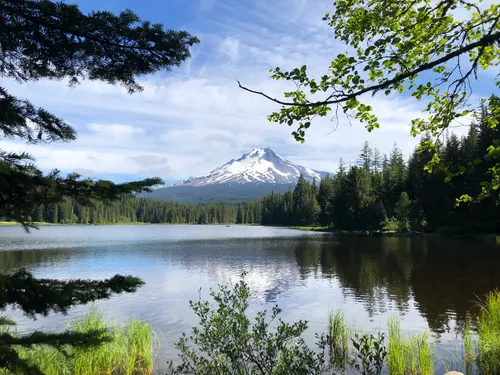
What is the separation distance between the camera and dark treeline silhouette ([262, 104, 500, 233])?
5776cm

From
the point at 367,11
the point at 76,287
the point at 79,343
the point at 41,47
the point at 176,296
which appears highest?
the point at 367,11

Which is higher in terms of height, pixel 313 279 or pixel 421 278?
pixel 421 278

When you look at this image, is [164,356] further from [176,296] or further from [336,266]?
[336,266]

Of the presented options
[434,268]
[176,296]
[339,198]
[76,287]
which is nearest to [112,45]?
[76,287]

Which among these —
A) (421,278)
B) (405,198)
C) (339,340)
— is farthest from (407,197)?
(339,340)

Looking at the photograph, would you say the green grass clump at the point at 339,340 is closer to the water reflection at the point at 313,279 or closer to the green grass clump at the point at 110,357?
the water reflection at the point at 313,279

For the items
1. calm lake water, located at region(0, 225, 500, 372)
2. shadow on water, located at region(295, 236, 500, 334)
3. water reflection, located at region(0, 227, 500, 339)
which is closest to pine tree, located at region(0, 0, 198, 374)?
calm lake water, located at region(0, 225, 500, 372)

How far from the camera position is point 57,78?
4.10 metres

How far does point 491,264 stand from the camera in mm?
28125

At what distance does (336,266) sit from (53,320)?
2230 centimetres

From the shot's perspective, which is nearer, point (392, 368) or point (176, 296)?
point (392, 368)

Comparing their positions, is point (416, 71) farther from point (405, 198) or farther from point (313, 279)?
point (405, 198)

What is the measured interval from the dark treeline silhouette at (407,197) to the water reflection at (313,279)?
327 inches

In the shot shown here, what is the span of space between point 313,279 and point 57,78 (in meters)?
23.9
